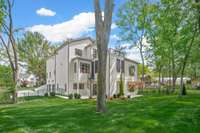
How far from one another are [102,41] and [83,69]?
1967cm

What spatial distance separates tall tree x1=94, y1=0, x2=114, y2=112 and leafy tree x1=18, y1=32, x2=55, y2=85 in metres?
40.7

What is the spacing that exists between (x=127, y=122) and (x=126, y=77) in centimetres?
2406

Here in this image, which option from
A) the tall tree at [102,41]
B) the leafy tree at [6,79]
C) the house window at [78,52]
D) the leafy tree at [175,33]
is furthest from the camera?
the house window at [78,52]

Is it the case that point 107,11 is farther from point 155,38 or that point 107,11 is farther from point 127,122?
point 155,38

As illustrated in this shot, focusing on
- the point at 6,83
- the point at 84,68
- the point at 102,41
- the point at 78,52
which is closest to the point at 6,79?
the point at 6,83

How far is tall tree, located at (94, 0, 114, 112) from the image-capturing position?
10.0m

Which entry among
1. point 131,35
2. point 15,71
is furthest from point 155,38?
point 15,71

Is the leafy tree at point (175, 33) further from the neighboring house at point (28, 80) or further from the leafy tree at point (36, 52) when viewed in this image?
the neighboring house at point (28, 80)

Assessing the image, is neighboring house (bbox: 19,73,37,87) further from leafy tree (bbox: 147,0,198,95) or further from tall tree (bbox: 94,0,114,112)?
tall tree (bbox: 94,0,114,112)

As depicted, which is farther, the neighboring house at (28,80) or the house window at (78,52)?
the neighboring house at (28,80)

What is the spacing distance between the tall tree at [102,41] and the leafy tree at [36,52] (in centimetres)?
4067

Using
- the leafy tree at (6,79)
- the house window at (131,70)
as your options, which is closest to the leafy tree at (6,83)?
the leafy tree at (6,79)

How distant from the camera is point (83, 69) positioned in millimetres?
29656

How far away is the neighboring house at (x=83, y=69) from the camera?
29219 millimetres
